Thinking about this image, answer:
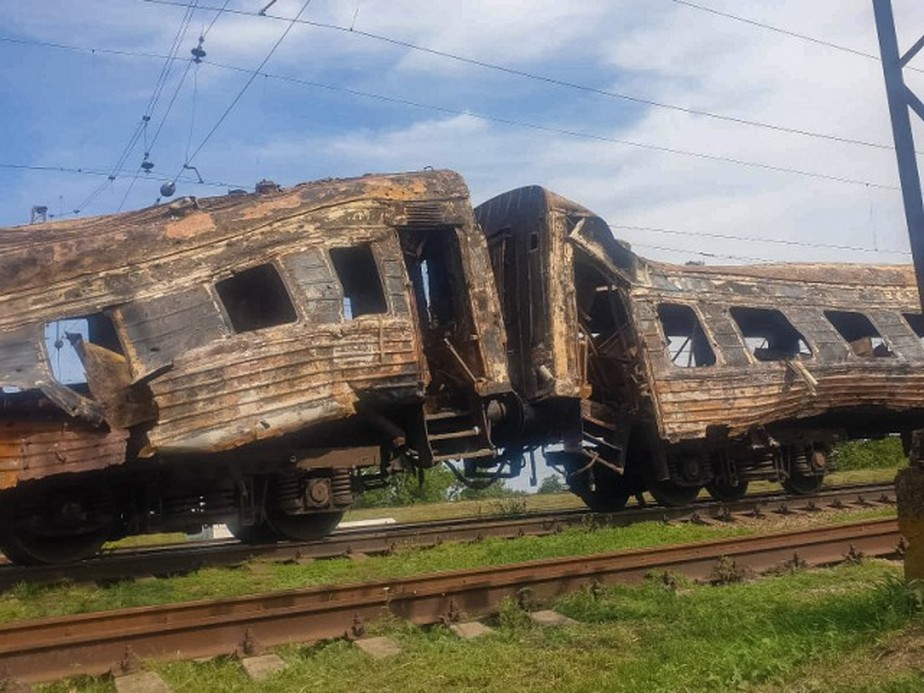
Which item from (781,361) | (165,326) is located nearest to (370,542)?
(165,326)

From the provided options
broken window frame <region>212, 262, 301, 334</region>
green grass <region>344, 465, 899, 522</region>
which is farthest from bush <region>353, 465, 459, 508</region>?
broken window frame <region>212, 262, 301, 334</region>

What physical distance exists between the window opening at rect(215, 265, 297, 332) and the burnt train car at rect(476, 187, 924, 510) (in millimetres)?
3002

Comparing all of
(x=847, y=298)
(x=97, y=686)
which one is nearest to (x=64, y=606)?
(x=97, y=686)

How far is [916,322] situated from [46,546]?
1374 centimetres

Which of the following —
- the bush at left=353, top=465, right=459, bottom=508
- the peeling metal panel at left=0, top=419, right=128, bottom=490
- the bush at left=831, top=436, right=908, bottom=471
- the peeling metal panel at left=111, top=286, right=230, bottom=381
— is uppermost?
the peeling metal panel at left=111, top=286, right=230, bottom=381

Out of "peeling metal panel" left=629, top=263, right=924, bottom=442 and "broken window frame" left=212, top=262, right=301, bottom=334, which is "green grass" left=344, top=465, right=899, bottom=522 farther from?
"broken window frame" left=212, top=262, right=301, bottom=334

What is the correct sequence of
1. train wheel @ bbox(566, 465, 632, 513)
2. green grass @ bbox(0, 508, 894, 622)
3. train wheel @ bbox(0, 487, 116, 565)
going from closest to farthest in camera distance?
green grass @ bbox(0, 508, 894, 622) < train wheel @ bbox(0, 487, 116, 565) < train wheel @ bbox(566, 465, 632, 513)

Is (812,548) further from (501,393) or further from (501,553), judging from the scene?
(501,393)

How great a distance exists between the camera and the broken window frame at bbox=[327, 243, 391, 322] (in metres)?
9.32

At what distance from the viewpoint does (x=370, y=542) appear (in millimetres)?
9906

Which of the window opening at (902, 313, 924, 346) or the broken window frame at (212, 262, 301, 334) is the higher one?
the broken window frame at (212, 262, 301, 334)

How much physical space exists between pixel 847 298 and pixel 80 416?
1143 cm

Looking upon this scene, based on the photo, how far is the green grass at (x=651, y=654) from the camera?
13.3 ft

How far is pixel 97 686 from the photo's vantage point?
15.5 ft
